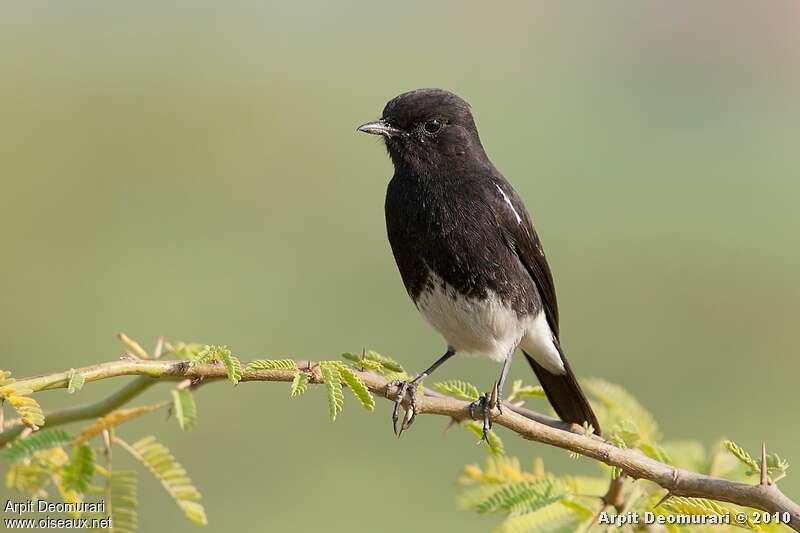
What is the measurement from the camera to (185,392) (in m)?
3.02

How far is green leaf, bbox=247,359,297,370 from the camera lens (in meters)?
2.69

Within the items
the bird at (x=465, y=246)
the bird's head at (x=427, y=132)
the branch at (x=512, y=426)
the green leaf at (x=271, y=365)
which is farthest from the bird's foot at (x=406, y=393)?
the bird's head at (x=427, y=132)

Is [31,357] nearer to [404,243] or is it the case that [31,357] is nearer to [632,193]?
[404,243]

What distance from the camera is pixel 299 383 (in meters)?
2.67

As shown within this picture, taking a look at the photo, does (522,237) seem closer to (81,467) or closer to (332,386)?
(332,386)

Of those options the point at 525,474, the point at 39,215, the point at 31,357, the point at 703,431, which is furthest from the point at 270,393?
the point at 525,474

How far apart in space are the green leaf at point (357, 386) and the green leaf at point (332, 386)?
23 millimetres

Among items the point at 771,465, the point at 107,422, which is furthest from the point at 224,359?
the point at 771,465

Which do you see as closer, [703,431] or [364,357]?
[364,357]

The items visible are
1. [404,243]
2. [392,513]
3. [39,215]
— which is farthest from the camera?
[39,215]

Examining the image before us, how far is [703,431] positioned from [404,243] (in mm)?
5372

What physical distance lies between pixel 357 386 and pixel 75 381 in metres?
0.74

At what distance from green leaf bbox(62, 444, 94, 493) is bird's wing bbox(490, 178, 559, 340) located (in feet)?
7.17

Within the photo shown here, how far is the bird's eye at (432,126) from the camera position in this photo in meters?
4.93
